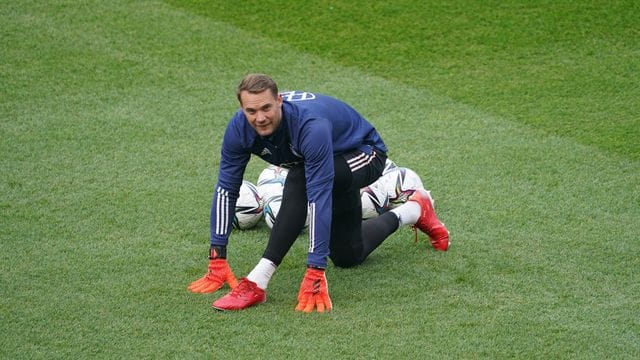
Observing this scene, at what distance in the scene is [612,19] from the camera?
10.3m

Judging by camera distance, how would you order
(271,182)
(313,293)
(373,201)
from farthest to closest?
(271,182), (373,201), (313,293)

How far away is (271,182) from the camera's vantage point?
676cm

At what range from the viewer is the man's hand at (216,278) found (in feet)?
18.8

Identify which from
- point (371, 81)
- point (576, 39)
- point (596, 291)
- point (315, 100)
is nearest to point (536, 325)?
point (596, 291)

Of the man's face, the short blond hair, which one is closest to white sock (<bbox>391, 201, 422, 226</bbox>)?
the man's face

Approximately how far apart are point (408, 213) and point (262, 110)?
4.60 ft

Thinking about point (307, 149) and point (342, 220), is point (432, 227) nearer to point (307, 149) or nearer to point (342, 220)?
point (342, 220)

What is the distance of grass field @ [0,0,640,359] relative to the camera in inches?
207

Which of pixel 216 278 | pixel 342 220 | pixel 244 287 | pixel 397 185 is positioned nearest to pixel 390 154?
pixel 397 185

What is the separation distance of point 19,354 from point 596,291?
305 cm

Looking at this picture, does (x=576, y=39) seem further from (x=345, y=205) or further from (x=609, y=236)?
(x=345, y=205)

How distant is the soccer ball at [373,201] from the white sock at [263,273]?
1.24m

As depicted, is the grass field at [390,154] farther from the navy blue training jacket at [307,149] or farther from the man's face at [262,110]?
the man's face at [262,110]

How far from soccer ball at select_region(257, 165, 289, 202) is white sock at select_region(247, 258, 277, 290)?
110cm
